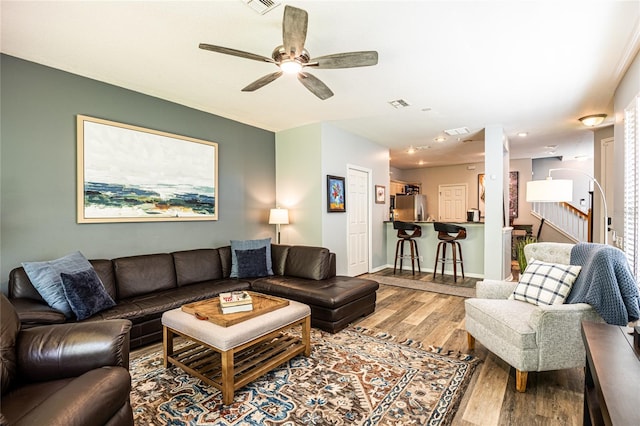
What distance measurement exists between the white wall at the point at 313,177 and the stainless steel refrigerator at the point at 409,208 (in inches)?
128

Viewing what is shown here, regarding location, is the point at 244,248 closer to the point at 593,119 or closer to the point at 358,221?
the point at 358,221

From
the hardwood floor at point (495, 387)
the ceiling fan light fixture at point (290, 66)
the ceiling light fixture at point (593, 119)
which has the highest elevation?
the ceiling light fixture at point (593, 119)

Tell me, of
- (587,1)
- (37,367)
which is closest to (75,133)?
(37,367)

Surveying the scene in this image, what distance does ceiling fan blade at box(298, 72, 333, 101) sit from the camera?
255cm

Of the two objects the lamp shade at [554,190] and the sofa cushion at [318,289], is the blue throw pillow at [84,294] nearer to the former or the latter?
the sofa cushion at [318,289]

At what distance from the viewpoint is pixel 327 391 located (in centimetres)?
210

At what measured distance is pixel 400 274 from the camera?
5973 millimetres

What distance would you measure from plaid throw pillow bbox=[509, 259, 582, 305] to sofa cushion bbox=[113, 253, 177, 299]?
353 centimetres

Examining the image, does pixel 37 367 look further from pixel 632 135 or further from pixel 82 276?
pixel 632 135

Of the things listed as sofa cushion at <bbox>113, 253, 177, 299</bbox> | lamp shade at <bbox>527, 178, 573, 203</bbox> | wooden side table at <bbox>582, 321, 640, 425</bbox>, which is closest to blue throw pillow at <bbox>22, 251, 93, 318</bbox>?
sofa cushion at <bbox>113, 253, 177, 299</bbox>

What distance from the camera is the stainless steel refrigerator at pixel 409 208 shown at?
27.8 ft

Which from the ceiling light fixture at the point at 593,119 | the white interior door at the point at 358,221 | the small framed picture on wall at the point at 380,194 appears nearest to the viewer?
the ceiling light fixture at the point at 593,119

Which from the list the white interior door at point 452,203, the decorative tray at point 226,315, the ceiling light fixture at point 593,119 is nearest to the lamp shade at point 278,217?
the decorative tray at point 226,315

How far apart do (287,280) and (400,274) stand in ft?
9.90
